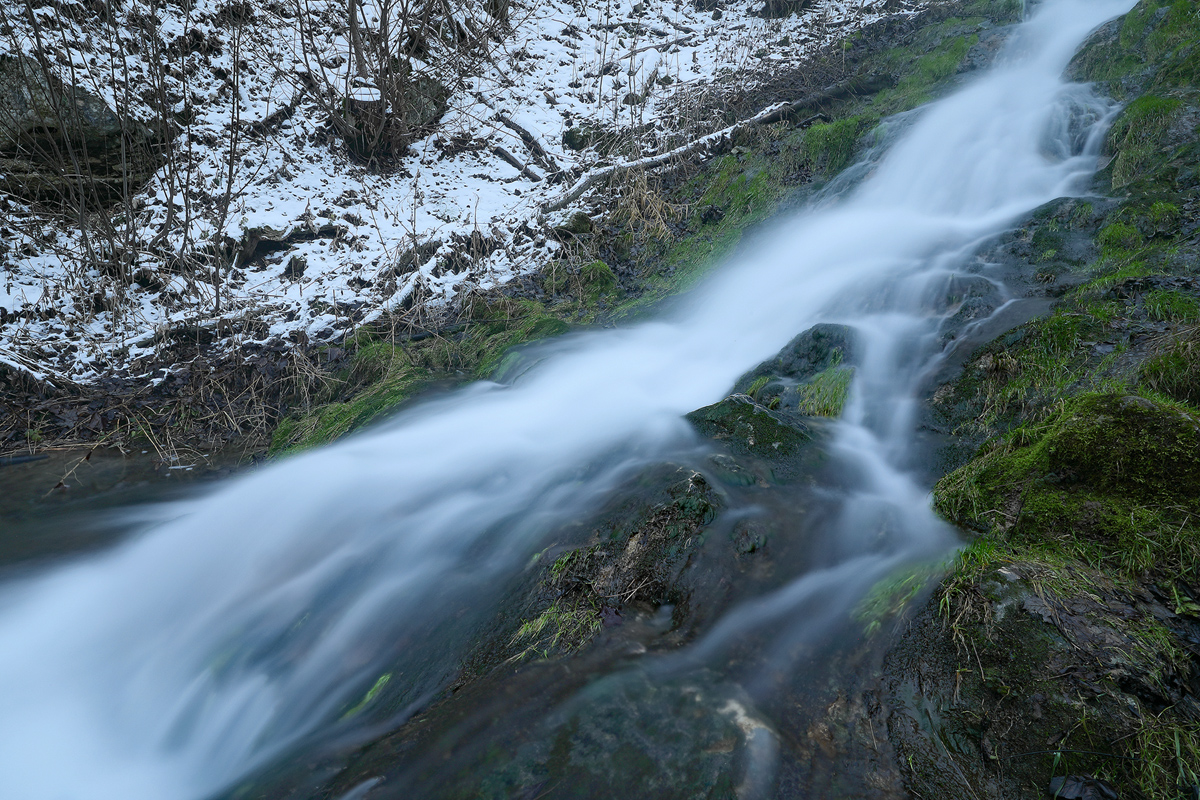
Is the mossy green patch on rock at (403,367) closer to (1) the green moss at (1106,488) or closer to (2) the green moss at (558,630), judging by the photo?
(2) the green moss at (558,630)

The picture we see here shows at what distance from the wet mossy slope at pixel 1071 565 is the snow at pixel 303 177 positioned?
18.8 feet

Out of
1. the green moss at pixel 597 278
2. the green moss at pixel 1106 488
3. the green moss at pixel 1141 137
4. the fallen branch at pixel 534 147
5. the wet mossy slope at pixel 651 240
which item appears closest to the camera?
the green moss at pixel 1106 488

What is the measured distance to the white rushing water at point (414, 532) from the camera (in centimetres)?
286

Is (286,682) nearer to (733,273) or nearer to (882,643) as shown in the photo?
(882,643)

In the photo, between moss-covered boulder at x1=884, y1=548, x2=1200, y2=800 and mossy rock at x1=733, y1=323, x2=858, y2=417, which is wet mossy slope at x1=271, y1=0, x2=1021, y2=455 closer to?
mossy rock at x1=733, y1=323, x2=858, y2=417

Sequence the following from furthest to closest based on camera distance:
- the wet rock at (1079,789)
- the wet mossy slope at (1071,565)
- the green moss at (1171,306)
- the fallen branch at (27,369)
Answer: the fallen branch at (27,369), the green moss at (1171,306), the wet mossy slope at (1071,565), the wet rock at (1079,789)

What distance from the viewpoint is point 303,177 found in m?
8.36

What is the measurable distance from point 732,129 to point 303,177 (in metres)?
6.15

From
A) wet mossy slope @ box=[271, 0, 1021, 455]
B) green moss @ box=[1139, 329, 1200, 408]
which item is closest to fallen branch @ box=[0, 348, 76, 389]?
wet mossy slope @ box=[271, 0, 1021, 455]

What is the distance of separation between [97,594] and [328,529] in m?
1.32

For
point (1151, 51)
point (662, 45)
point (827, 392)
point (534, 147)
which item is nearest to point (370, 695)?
point (827, 392)

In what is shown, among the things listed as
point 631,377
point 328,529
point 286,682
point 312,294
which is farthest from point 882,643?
point 312,294

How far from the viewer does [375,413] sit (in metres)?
5.52

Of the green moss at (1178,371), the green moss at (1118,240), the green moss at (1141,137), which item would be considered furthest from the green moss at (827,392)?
the green moss at (1141,137)
